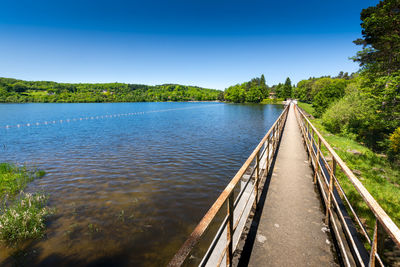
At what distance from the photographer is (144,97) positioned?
18162 centimetres

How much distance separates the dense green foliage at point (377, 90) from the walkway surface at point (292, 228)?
12.5 metres

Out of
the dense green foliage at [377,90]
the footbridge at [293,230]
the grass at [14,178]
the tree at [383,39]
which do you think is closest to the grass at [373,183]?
the footbridge at [293,230]

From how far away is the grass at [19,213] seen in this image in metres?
5.46

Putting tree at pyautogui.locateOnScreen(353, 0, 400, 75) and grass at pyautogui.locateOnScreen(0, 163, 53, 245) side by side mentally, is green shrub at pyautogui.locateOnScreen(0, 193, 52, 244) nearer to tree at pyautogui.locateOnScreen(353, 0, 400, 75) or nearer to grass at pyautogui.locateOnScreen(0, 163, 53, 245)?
grass at pyautogui.locateOnScreen(0, 163, 53, 245)

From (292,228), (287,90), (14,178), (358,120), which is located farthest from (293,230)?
(287,90)

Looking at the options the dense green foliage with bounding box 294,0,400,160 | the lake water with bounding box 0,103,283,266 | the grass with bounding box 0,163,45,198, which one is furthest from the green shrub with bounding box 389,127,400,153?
the grass with bounding box 0,163,45,198

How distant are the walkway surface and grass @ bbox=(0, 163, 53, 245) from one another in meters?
6.26

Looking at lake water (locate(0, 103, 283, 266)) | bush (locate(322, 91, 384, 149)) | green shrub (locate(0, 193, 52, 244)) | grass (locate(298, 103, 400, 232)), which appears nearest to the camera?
lake water (locate(0, 103, 283, 266))

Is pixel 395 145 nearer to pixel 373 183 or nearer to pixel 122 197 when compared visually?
pixel 373 183

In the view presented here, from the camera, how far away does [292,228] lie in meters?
3.64

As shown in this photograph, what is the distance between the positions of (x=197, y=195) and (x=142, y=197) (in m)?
2.23

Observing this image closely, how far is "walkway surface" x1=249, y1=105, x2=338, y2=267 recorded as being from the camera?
2941 millimetres

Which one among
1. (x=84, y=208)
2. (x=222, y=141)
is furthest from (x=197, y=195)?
(x=222, y=141)

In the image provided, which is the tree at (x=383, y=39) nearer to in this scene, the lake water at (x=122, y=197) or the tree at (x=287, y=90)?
the lake water at (x=122, y=197)
